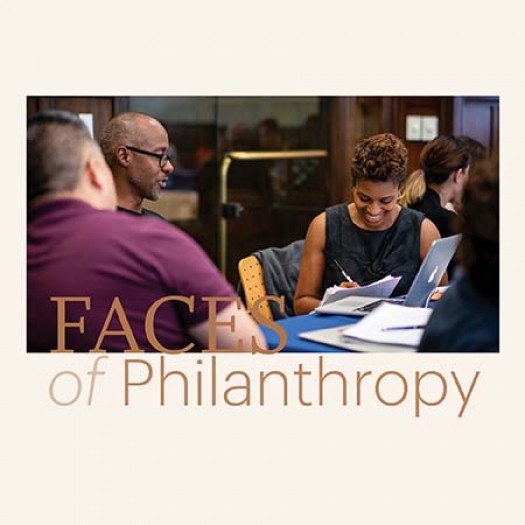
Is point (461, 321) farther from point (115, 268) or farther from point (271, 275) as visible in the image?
point (271, 275)

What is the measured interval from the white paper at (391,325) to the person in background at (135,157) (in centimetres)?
70

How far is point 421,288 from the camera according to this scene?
2.54 metres

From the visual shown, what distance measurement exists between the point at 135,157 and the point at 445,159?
37.7 inches

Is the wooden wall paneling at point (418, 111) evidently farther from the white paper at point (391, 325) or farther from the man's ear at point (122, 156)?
the white paper at point (391, 325)

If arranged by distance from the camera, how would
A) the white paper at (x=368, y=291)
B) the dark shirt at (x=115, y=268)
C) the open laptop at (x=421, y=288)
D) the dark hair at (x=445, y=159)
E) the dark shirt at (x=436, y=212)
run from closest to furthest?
the dark shirt at (x=115, y=268) < the open laptop at (x=421, y=288) < the white paper at (x=368, y=291) < the dark shirt at (x=436, y=212) < the dark hair at (x=445, y=159)

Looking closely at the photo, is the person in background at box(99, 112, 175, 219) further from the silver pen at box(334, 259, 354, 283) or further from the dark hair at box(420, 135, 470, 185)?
the dark hair at box(420, 135, 470, 185)

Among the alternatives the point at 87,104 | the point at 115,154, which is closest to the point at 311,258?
the point at 115,154

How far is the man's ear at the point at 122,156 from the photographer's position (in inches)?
106

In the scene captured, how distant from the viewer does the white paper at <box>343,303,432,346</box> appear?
7.43 ft

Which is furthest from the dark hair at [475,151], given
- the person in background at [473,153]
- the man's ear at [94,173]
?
the man's ear at [94,173]

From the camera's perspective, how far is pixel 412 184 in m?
3.10

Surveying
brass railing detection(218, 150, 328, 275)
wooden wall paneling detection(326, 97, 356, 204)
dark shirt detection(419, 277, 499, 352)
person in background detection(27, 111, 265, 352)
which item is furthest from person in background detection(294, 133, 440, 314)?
wooden wall paneling detection(326, 97, 356, 204)

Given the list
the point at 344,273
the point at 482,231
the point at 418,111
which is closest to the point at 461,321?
the point at 482,231

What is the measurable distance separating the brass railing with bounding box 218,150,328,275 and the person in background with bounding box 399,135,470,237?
1222 mm
